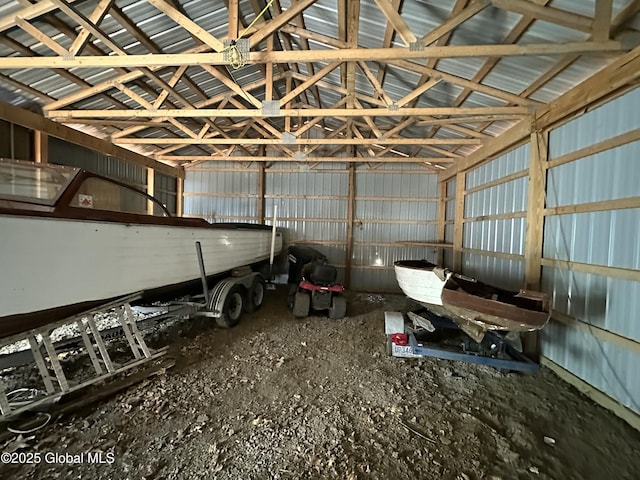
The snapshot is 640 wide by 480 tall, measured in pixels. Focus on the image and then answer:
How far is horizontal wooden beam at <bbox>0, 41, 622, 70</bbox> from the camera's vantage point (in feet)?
8.75

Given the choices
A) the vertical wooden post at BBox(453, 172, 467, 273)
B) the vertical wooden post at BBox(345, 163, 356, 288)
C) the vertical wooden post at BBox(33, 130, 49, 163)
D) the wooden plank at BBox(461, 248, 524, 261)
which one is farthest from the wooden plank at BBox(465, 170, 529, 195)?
the vertical wooden post at BBox(33, 130, 49, 163)

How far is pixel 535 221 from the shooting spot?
13.1 ft

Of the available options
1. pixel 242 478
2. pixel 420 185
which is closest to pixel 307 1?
pixel 242 478

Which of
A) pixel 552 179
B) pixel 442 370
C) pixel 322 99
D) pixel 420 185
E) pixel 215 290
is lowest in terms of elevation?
pixel 442 370

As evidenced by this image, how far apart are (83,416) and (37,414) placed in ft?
1.01

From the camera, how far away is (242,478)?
1.90m

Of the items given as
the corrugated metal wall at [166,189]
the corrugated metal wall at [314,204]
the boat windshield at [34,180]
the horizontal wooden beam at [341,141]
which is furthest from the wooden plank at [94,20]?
the corrugated metal wall at [314,204]

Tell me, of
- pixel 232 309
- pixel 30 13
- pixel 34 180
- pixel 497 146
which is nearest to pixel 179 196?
pixel 232 309

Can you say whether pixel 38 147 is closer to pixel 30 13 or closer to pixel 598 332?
pixel 30 13

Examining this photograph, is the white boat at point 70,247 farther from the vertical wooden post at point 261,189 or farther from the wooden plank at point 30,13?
the vertical wooden post at point 261,189

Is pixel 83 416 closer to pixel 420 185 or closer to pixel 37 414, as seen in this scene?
pixel 37 414

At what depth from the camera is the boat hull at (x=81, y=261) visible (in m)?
2.21

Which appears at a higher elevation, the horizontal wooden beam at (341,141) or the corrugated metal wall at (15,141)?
the horizontal wooden beam at (341,141)

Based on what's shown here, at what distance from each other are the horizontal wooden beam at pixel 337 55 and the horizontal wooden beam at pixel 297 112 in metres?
1.08
